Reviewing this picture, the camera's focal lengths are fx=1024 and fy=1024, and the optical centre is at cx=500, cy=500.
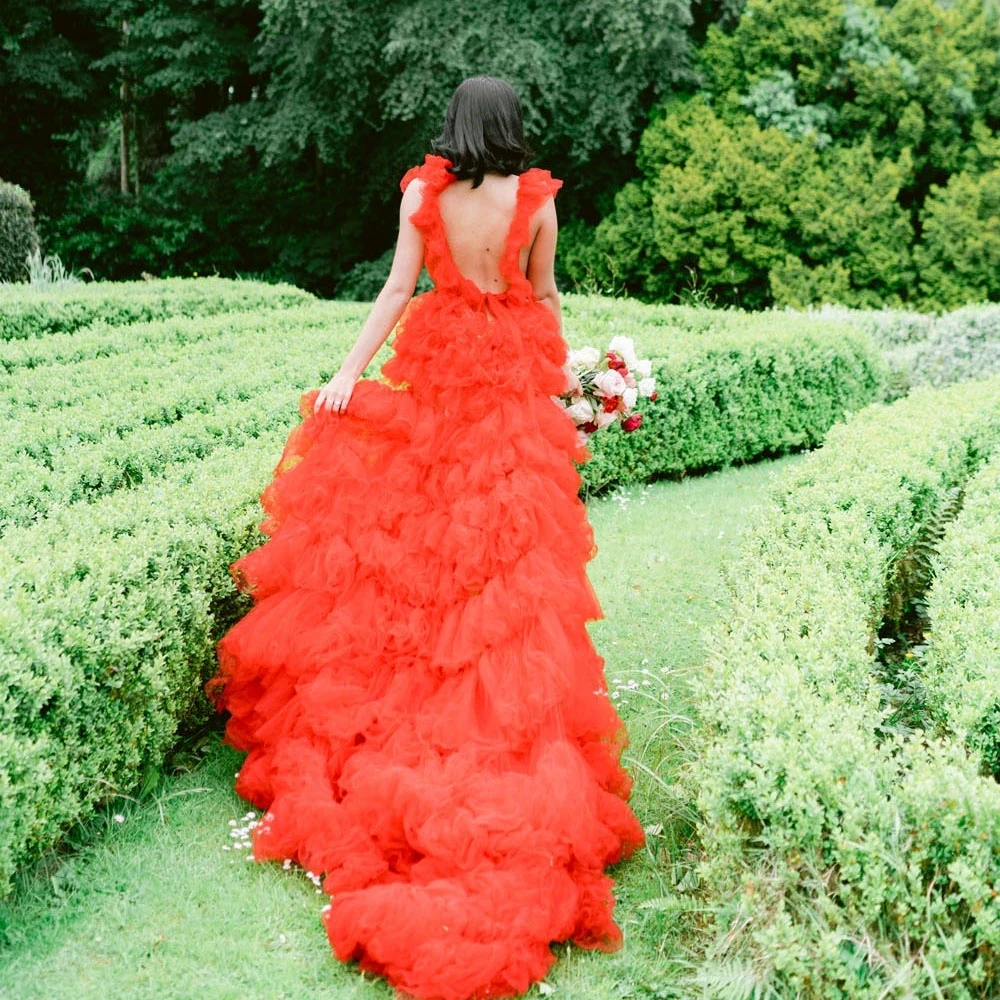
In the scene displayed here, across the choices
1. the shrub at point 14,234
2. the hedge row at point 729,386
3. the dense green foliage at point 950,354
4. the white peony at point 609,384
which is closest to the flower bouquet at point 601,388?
the white peony at point 609,384

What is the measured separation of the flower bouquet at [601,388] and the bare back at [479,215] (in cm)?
71

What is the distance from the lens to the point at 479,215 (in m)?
3.30

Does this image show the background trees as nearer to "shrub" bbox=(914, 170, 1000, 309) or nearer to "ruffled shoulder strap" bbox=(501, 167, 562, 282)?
"shrub" bbox=(914, 170, 1000, 309)

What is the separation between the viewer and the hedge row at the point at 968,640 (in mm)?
2941

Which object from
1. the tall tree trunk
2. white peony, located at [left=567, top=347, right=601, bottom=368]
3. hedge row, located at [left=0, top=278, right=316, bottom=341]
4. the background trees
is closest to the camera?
white peony, located at [left=567, top=347, right=601, bottom=368]

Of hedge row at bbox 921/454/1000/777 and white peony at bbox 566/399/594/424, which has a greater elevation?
white peony at bbox 566/399/594/424

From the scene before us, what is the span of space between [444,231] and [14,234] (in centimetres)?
1057

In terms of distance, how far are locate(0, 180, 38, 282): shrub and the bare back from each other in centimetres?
1039

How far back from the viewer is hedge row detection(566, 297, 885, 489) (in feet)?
25.2

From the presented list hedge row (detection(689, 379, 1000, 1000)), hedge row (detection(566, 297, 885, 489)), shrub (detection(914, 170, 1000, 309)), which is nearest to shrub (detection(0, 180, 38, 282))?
hedge row (detection(566, 297, 885, 489))

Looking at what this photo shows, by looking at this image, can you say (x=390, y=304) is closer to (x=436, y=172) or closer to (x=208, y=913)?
(x=436, y=172)

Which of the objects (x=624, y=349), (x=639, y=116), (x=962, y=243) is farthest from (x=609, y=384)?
(x=639, y=116)

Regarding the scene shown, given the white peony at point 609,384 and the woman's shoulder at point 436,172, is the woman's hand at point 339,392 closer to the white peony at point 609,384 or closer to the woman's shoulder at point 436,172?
the woman's shoulder at point 436,172

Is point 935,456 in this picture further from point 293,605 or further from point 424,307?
point 293,605
